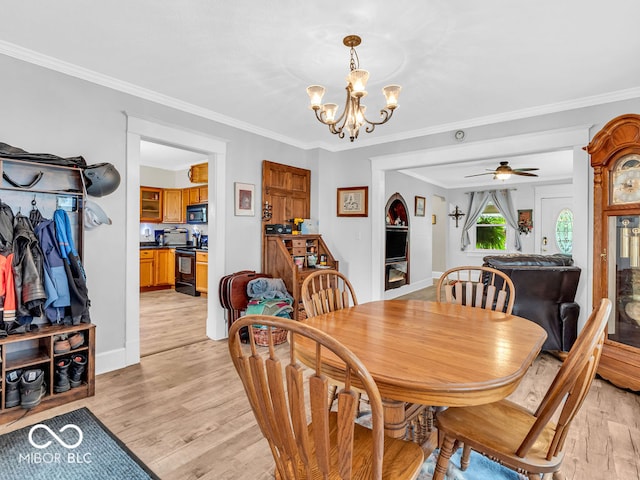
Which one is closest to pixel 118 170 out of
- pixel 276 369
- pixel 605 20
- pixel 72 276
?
pixel 72 276

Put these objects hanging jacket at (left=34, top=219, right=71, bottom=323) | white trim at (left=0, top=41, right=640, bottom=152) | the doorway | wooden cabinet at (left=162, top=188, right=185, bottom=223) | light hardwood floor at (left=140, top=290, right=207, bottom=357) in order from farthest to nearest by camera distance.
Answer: wooden cabinet at (left=162, top=188, right=185, bottom=223)
the doorway
light hardwood floor at (left=140, top=290, right=207, bottom=357)
white trim at (left=0, top=41, right=640, bottom=152)
hanging jacket at (left=34, top=219, right=71, bottom=323)

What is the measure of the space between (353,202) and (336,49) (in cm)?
255

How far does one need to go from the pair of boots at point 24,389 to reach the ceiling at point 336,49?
7.25 feet

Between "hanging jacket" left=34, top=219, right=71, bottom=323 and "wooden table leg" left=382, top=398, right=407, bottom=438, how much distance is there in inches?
89.2

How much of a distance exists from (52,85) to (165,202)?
4683 mm

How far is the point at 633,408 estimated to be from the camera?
2412 mm

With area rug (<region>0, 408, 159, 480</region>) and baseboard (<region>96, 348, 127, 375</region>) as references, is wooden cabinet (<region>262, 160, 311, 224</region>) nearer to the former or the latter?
baseboard (<region>96, 348, 127, 375</region>)

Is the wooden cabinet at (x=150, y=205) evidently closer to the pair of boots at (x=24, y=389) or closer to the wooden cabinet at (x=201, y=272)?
the wooden cabinet at (x=201, y=272)

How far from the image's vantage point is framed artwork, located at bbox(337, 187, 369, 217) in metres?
4.67

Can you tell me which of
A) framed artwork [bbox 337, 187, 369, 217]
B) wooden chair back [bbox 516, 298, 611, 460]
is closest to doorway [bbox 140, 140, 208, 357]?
framed artwork [bbox 337, 187, 369, 217]

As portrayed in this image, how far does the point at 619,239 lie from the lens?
284 centimetres

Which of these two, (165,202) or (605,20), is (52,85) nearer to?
(605,20)

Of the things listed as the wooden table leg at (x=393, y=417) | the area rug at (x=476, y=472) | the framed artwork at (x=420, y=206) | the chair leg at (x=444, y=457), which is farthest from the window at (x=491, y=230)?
the wooden table leg at (x=393, y=417)

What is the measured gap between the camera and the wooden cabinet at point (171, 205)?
7059 mm
